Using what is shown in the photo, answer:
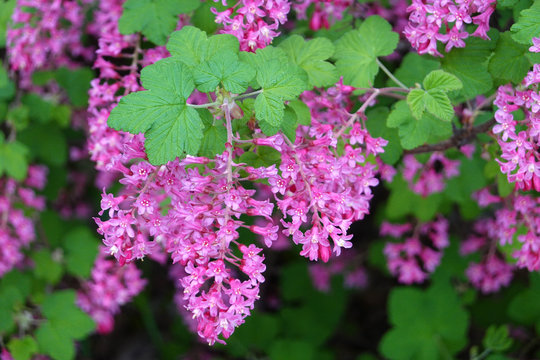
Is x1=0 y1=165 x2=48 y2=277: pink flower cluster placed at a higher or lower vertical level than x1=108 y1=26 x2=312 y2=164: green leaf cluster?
lower

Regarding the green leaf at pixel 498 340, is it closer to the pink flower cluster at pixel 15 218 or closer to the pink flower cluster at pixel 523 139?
the pink flower cluster at pixel 523 139

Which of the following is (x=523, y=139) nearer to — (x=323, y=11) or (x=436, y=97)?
(x=436, y=97)

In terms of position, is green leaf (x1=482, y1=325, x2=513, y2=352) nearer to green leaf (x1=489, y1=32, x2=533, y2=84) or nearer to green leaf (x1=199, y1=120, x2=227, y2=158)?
green leaf (x1=489, y1=32, x2=533, y2=84)

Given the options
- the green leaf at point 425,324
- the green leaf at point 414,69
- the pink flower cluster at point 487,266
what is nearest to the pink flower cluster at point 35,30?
the green leaf at point 414,69

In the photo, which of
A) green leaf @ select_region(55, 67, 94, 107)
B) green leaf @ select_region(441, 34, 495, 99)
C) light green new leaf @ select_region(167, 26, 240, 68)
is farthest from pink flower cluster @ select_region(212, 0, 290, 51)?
green leaf @ select_region(55, 67, 94, 107)

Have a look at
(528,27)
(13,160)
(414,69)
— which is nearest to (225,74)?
(528,27)
